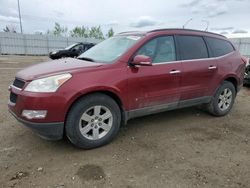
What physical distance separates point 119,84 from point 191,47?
6.09 feet

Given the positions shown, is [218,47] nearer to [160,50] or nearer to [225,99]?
[225,99]

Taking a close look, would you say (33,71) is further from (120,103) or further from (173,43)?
(173,43)

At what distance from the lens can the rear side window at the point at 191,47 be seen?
14.5ft

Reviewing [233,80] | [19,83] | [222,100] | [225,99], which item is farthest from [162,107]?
[19,83]

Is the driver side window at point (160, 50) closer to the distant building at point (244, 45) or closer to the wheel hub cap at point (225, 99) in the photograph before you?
the wheel hub cap at point (225, 99)

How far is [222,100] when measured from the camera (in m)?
5.27

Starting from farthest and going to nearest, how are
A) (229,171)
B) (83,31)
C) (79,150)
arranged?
(83,31) → (79,150) → (229,171)

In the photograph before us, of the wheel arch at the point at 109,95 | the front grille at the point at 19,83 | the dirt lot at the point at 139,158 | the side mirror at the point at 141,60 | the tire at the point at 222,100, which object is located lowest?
the dirt lot at the point at 139,158

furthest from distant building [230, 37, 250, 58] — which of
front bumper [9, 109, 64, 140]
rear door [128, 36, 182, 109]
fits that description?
front bumper [9, 109, 64, 140]

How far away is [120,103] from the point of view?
376 centimetres

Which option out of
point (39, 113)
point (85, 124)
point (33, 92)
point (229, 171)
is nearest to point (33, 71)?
point (33, 92)

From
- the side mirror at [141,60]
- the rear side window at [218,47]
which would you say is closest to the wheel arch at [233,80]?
the rear side window at [218,47]

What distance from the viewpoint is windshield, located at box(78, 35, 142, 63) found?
391cm

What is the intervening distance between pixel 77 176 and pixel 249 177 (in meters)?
2.12
